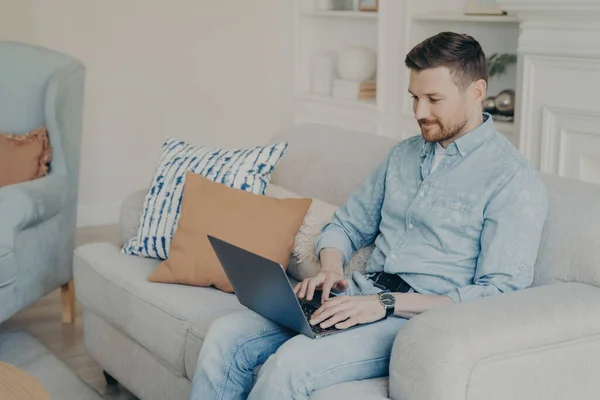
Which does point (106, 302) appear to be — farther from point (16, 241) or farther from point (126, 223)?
point (16, 241)

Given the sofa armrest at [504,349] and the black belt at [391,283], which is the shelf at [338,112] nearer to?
the black belt at [391,283]

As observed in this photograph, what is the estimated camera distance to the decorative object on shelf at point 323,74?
17.2 ft

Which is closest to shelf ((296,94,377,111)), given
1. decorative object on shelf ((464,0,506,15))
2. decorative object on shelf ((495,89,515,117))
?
decorative object on shelf ((464,0,506,15))

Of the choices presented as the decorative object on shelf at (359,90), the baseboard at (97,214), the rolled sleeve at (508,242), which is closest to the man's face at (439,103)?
the rolled sleeve at (508,242)

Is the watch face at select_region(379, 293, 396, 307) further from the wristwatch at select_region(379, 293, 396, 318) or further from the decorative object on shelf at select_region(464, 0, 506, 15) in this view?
the decorative object on shelf at select_region(464, 0, 506, 15)

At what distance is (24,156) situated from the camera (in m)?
3.55

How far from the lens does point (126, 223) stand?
310 centimetres

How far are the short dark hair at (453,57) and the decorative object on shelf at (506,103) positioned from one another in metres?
1.94

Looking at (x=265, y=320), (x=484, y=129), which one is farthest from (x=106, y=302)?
(x=484, y=129)

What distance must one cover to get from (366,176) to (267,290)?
0.80 metres

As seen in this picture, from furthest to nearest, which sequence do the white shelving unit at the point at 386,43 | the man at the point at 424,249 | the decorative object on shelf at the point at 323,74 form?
1. the decorative object on shelf at the point at 323,74
2. the white shelving unit at the point at 386,43
3. the man at the point at 424,249

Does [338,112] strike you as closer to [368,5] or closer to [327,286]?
[368,5]

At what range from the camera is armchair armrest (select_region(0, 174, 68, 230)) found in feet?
10.5

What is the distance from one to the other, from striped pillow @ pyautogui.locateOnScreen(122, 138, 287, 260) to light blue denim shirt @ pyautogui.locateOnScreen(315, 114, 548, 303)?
544 mm
